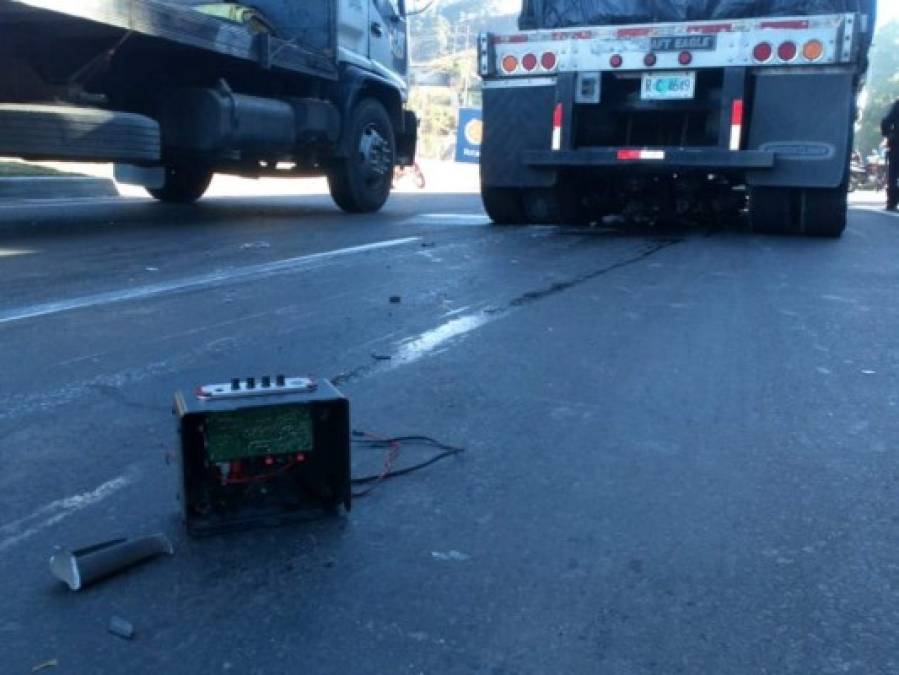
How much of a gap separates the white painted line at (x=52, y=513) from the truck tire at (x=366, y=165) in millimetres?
8167

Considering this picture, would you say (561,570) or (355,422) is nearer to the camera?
(561,570)

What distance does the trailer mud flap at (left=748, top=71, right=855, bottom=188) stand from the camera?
766 centimetres

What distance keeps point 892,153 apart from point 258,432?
14499 millimetres

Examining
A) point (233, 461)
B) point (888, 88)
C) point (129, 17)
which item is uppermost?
point (888, 88)

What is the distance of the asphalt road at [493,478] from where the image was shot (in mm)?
1746

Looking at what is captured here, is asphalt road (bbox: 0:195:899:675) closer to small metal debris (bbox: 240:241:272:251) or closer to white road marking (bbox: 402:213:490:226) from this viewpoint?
small metal debris (bbox: 240:241:272:251)

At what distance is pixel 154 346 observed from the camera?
3889mm

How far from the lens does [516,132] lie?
8883mm

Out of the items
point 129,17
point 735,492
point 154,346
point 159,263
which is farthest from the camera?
point 129,17

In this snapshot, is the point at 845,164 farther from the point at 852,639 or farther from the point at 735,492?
the point at 852,639

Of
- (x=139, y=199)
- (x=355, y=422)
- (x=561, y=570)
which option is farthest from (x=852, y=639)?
(x=139, y=199)

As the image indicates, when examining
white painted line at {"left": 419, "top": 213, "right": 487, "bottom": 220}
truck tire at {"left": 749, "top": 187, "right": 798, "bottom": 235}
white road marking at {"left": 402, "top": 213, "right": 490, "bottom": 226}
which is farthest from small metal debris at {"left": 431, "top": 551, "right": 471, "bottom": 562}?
white painted line at {"left": 419, "top": 213, "right": 487, "bottom": 220}

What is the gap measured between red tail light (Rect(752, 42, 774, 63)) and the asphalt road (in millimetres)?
2899

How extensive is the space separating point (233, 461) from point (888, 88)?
5902cm
